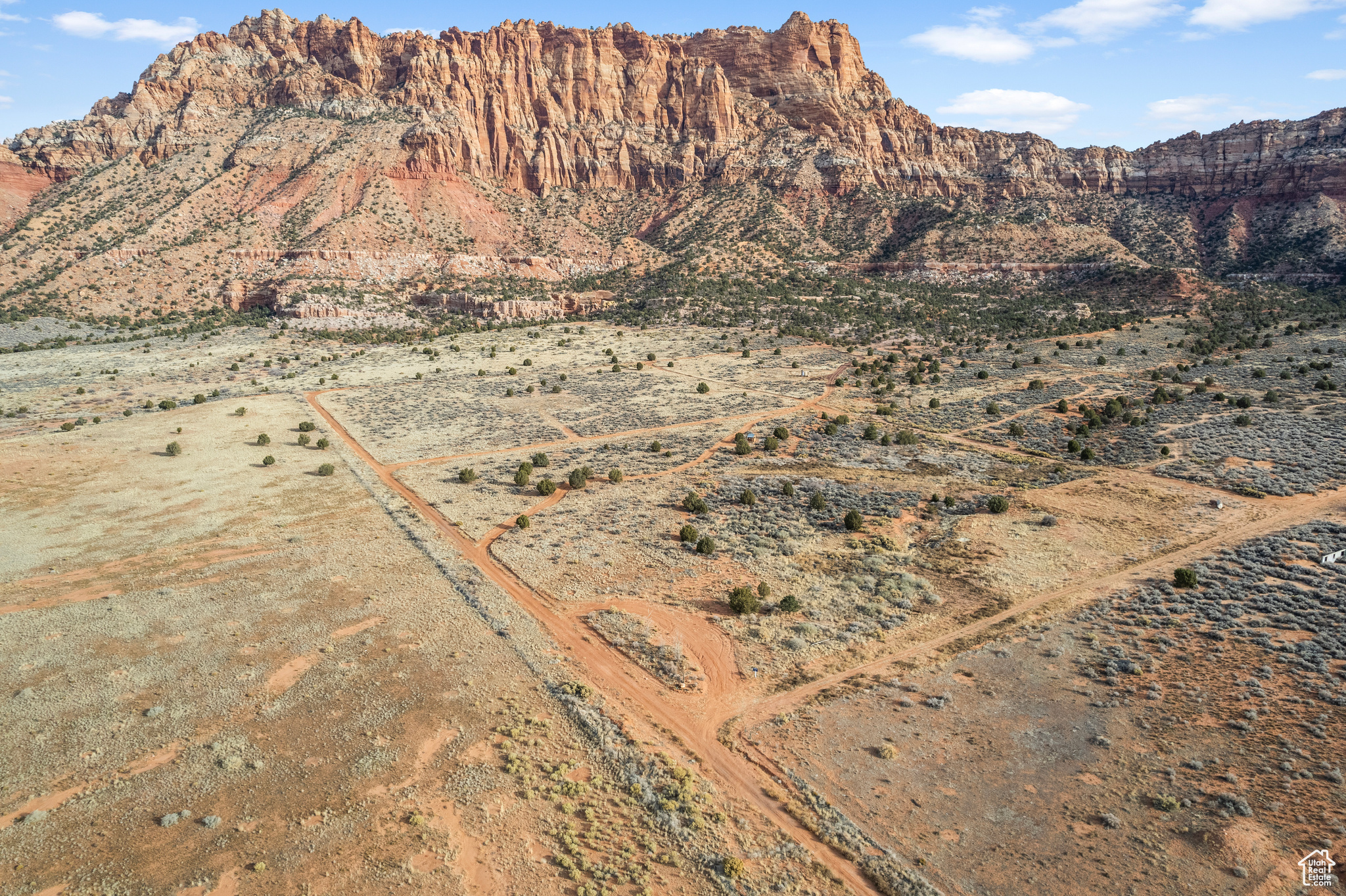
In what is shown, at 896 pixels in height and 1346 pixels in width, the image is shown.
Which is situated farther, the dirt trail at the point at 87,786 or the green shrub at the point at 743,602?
the green shrub at the point at 743,602

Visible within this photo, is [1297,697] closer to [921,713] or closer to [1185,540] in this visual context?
[921,713]

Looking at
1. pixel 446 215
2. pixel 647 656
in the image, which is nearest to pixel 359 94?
pixel 446 215

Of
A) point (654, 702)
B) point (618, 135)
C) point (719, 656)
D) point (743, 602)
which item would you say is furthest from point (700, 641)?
Result: point (618, 135)

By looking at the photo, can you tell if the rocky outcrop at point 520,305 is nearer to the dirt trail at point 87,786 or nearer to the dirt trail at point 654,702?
the dirt trail at point 654,702

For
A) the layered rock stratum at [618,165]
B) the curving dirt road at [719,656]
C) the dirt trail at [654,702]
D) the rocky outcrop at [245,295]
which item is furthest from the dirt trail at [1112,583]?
the rocky outcrop at [245,295]

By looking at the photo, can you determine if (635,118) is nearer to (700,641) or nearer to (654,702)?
(700,641)

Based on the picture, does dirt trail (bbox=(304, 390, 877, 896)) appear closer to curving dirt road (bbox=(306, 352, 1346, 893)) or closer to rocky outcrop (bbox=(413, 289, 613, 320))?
curving dirt road (bbox=(306, 352, 1346, 893))

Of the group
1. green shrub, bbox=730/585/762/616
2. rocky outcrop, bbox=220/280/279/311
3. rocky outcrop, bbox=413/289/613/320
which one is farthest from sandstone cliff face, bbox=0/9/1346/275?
green shrub, bbox=730/585/762/616
